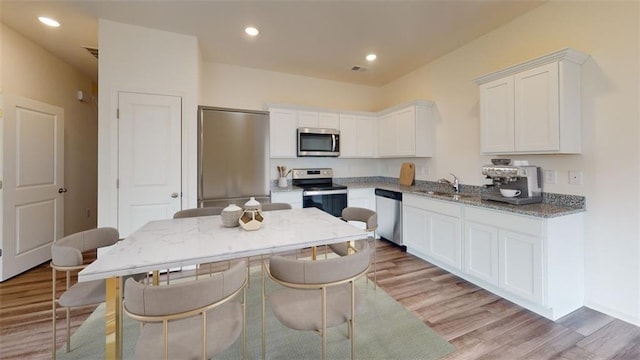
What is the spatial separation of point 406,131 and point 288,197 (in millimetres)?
2038

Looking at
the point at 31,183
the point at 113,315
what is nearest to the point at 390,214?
the point at 113,315

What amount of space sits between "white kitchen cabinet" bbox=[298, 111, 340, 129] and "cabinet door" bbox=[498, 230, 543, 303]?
2.81m

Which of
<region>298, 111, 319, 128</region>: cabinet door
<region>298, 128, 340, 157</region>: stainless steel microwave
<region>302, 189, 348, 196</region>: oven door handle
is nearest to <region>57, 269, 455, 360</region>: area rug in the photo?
<region>302, 189, 348, 196</region>: oven door handle

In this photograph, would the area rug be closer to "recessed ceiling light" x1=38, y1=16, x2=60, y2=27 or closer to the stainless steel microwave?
the stainless steel microwave

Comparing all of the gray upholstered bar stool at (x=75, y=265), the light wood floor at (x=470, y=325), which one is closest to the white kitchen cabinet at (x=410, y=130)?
the light wood floor at (x=470, y=325)

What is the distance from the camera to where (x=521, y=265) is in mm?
2211

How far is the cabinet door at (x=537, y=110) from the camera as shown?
7.25 ft

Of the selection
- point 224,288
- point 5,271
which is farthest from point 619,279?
point 5,271

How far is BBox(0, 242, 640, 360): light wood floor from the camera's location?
1745mm

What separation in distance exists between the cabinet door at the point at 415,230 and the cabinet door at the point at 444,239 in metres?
0.08

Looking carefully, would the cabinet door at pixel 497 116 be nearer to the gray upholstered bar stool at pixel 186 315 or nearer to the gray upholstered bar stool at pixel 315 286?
the gray upholstered bar stool at pixel 315 286

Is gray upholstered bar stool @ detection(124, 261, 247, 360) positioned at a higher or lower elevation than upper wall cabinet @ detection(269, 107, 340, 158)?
lower

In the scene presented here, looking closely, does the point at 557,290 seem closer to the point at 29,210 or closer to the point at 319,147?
the point at 319,147

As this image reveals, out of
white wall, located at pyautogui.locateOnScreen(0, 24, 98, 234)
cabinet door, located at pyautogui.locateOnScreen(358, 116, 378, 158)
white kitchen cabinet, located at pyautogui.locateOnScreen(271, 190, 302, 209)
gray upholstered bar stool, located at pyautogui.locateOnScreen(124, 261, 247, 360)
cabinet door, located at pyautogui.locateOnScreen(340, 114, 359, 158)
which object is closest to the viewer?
gray upholstered bar stool, located at pyautogui.locateOnScreen(124, 261, 247, 360)
